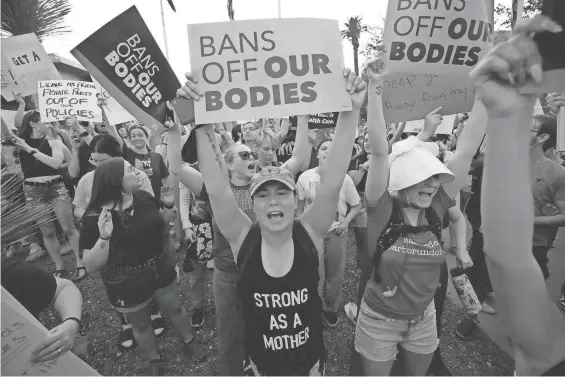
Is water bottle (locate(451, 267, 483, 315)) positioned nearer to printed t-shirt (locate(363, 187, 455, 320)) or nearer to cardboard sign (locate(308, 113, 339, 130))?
printed t-shirt (locate(363, 187, 455, 320))

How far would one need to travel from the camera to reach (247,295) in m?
1.82

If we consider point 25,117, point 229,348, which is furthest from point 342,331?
point 25,117

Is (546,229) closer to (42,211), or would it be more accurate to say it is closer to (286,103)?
(286,103)

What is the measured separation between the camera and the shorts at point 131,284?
2639mm

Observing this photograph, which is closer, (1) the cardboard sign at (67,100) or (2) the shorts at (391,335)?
(2) the shorts at (391,335)

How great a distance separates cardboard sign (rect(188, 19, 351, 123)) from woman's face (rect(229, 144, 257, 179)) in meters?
0.99

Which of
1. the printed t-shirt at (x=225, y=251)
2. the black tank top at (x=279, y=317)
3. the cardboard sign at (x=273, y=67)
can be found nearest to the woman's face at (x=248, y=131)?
the printed t-shirt at (x=225, y=251)

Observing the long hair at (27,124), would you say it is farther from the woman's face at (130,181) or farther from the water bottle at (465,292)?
the water bottle at (465,292)

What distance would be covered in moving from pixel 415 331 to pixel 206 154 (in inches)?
65.3

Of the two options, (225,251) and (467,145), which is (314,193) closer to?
(225,251)

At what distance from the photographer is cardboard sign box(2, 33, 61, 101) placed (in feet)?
15.9

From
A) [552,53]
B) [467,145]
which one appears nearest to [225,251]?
[467,145]

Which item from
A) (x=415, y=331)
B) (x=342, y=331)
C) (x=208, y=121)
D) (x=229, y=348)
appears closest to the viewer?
(x=208, y=121)

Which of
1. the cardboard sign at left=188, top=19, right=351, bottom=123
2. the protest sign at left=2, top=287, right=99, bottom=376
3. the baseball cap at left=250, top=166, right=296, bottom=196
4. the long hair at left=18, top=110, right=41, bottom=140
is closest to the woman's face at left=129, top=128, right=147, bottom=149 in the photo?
the long hair at left=18, top=110, right=41, bottom=140
